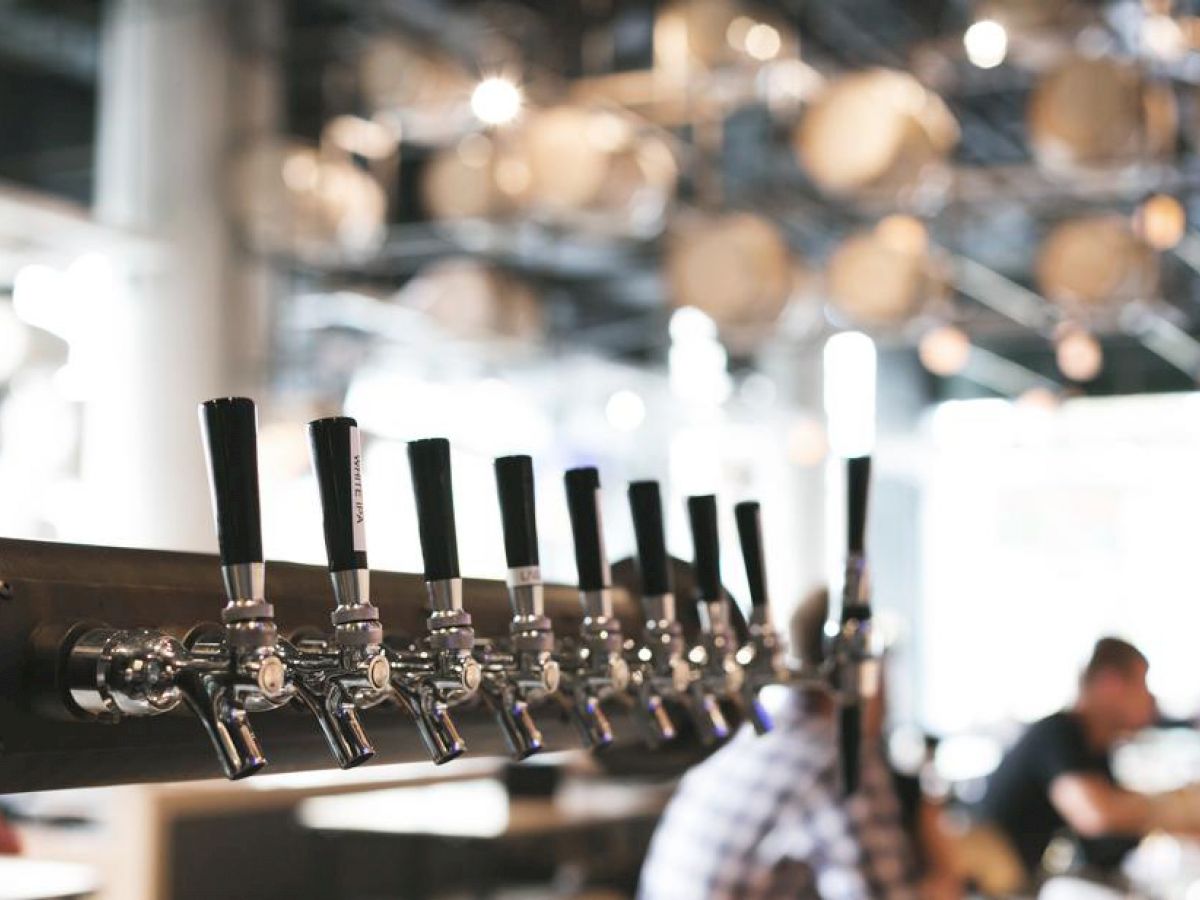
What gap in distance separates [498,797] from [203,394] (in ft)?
8.53

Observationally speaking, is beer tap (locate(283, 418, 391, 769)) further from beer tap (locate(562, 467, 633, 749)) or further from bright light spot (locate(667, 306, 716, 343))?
bright light spot (locate(667, 306, 716, 343))

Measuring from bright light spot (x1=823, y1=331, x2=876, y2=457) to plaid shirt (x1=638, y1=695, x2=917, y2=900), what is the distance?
7790 millimetres

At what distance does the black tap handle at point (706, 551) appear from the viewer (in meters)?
1.47

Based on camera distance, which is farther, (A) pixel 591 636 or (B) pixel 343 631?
(A) pixel 591 636

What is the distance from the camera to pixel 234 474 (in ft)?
3.25

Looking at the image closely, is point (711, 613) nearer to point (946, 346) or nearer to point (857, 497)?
point (857, 497)

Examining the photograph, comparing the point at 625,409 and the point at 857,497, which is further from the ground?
the point at 625,409

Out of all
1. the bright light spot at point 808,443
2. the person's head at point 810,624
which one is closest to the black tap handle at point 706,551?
the person's head at point 810,624

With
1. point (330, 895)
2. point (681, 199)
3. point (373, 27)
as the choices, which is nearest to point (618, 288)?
point (681, 199)

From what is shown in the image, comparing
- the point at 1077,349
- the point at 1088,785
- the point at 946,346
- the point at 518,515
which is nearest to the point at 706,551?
the point at 518,515

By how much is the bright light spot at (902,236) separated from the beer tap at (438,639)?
3.98 m

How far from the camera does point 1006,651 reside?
11.6 meters

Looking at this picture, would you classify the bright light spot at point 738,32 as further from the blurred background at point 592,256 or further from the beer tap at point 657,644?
the beer tap at point 657,644

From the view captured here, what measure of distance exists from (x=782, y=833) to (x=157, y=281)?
179 inches
